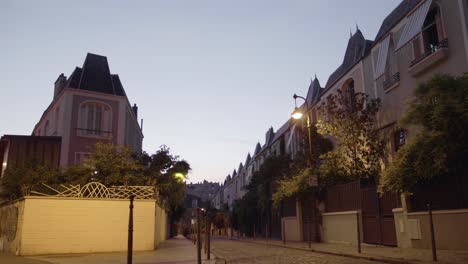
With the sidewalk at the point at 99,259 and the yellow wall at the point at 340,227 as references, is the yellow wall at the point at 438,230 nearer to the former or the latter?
the yellow wall at the point at 340,227

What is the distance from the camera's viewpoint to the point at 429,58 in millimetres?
18172

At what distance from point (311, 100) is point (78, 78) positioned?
18.0 metres

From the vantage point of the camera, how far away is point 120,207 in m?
16.5

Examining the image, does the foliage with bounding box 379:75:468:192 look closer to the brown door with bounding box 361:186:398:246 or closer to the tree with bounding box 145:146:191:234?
the brown door with bounding box 361:186:398:246

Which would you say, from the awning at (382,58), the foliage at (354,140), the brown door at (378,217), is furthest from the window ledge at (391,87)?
the brown door at (378,217)

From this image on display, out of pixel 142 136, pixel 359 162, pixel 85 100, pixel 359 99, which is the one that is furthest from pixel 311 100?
pixel 142 136

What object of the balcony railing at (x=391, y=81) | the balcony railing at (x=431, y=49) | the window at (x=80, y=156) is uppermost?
the balcony railing at (x=431, y=49)

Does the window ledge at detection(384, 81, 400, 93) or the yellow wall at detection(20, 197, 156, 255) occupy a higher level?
the window ledge at detection(384, 81, 400, 93)

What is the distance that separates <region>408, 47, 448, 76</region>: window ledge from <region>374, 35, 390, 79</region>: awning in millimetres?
2162

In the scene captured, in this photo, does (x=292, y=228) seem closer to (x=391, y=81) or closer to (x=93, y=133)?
(x=391, y=81)

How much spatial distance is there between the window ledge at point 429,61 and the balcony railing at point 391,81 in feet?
4.02

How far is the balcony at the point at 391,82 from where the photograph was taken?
68.7 feet

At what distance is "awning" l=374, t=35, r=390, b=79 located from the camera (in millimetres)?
21703

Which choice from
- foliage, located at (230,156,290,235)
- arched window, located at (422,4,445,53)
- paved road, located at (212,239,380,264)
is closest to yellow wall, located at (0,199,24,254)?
paved road, located at (212,239,380,264)
